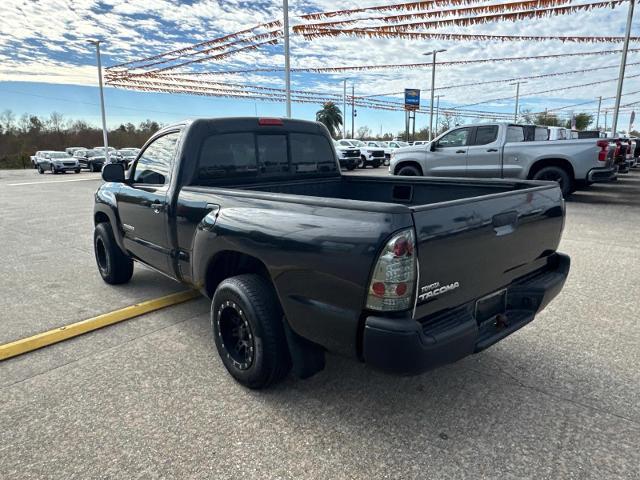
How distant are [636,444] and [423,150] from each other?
10791 millimetres

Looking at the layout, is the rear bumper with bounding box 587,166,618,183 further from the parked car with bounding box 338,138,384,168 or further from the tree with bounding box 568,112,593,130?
the tree with bounding box 568,112,593,130

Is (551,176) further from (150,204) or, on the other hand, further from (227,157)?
(150,204)

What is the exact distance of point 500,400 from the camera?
2709 mm

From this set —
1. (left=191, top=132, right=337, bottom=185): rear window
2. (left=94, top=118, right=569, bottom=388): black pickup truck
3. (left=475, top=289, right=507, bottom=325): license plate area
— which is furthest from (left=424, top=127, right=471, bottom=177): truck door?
(left=475, top=289, right=507, bottom=325): license plate area

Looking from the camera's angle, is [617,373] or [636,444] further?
[617,373]

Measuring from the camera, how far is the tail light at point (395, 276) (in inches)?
78.2

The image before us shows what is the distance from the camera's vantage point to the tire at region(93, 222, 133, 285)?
4852 millimetres

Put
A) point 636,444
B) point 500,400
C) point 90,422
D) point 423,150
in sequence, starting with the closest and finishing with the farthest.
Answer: point 636,444 → point 90,422 → point 500,400 → point 423,150

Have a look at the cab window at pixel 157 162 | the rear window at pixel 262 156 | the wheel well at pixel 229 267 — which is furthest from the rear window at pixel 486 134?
the wheel well at pixel 229 267

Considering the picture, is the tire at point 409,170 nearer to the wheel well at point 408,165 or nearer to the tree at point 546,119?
the wheel well at point 408,165

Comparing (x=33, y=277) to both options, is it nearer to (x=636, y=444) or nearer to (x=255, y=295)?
(x=255, y=295)

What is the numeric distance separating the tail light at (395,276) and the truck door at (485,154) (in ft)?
33.6

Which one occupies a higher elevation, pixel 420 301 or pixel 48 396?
pixel 420 301

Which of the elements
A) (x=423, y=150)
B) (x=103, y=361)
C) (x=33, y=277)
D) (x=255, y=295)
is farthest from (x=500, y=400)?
(x=423, y=150)
